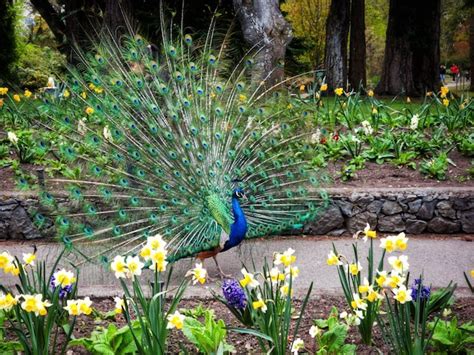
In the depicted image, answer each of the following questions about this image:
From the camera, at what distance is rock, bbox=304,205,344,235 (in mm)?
6930

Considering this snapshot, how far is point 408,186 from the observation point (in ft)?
23.6

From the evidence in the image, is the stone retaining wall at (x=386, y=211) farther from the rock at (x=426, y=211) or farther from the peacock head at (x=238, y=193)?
the peacock head at (x=238, y=193)

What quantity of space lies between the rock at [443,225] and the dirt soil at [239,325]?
2658 mm

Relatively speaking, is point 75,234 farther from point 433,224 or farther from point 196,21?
point 196,21

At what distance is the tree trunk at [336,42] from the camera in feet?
56.0

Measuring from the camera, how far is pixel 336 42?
17.2 meters

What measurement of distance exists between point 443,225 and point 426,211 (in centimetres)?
25

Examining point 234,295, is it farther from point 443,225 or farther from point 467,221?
point 467,221

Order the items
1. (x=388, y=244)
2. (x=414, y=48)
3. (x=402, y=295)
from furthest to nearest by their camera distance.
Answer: (x=414, y=48), (x=388, y=244), (x=402, y=295)

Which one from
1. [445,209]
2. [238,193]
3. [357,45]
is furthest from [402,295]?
[357,45]

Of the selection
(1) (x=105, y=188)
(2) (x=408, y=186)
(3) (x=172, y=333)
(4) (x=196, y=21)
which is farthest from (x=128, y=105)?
(4) (x=196, y=21)

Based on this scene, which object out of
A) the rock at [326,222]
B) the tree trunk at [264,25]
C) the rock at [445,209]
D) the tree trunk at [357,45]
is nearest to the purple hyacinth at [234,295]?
the rock at [326,222]

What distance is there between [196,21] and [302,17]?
55.3ft

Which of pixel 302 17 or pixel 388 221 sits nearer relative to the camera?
pixel 388 221
